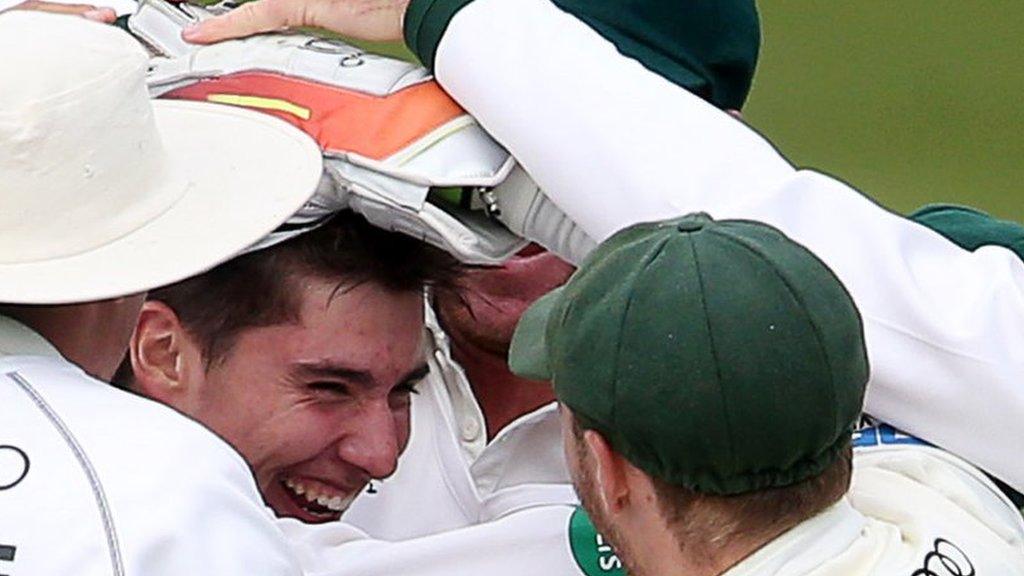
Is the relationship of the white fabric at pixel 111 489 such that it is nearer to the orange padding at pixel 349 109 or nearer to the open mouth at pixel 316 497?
the orange padding at pixel 349 109

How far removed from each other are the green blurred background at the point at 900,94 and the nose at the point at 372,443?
2.77m

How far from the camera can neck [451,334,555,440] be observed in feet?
6.64

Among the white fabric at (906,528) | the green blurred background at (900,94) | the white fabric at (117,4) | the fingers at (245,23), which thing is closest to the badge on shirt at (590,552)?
the white fabric at (906,528)

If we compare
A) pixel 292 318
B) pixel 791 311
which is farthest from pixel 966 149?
pixel 791 311

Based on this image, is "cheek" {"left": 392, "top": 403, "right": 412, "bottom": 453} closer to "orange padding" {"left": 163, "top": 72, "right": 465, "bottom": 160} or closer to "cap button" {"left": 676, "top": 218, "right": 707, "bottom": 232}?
"orange padding" {"left": 163, "top": 72, "right": 465, "bottom": 160}

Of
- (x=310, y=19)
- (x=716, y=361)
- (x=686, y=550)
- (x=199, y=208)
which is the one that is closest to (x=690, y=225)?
(x=716, y=361)

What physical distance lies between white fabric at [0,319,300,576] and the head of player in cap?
0.23 metres

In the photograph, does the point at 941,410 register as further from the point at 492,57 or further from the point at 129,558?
the point at 129,558

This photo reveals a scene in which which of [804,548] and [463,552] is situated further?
[463,552]

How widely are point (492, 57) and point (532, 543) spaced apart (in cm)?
43

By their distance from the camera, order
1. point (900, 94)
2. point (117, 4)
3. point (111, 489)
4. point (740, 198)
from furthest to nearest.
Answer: point (900, 94) < point (117, 4) < point (740, 198) < point (111, 489)

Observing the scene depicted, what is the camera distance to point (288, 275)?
1764 millimetres

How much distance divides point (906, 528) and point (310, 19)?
0.74m

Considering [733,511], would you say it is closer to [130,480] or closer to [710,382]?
[710,382]
